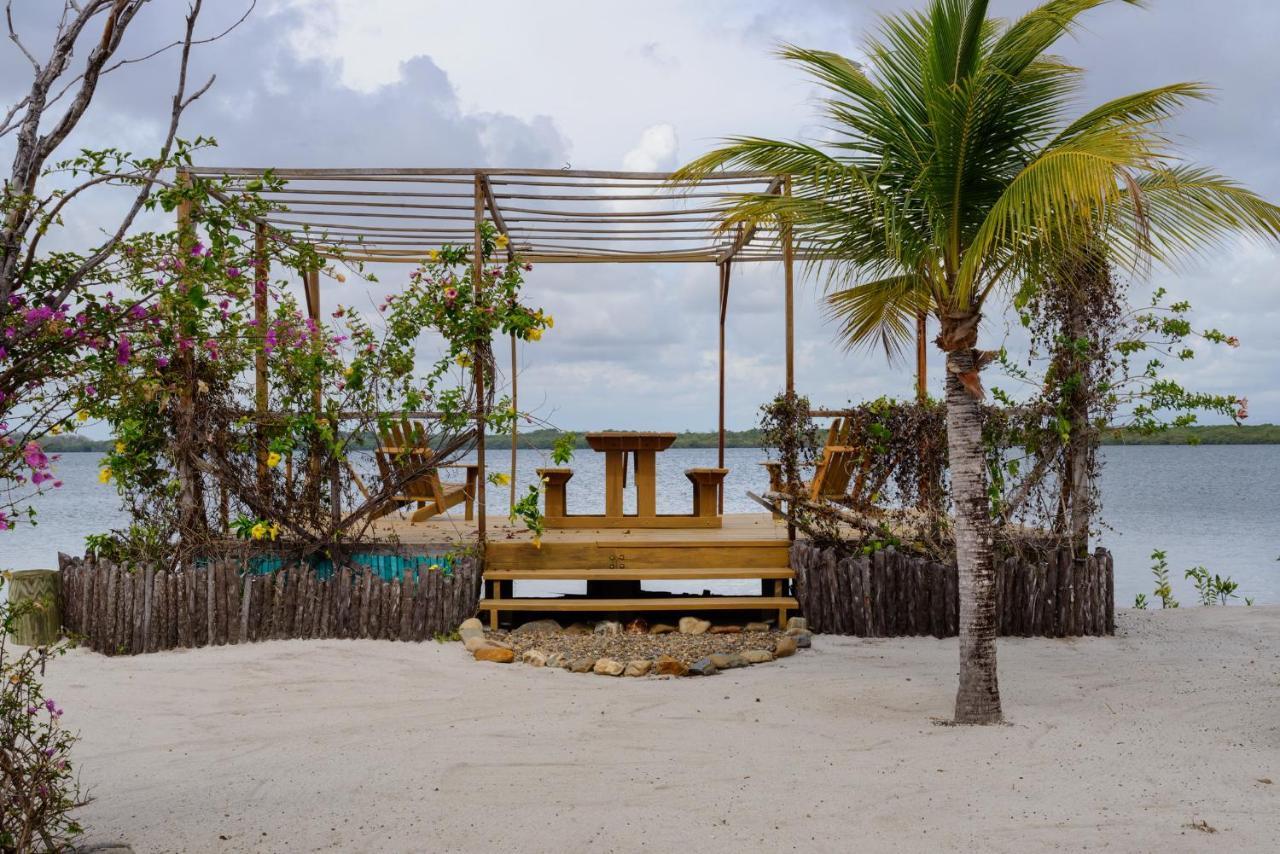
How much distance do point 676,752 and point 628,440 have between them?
383cm

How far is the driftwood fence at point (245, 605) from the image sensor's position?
7.46 meters

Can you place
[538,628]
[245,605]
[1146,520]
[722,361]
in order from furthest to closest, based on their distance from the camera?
1. [1146,520]
2. [722,361]
3. [538,628]
4. [245,605]

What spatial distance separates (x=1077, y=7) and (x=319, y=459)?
19.0ft

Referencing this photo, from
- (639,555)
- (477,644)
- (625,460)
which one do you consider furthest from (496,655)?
(625,460)

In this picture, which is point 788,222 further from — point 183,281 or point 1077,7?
point 183,281

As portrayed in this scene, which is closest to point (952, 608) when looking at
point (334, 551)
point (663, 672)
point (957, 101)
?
point (663, 672)

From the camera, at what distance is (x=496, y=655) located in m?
7.01

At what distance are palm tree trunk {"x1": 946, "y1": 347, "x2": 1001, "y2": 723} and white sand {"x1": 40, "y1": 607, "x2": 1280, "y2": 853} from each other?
224mm

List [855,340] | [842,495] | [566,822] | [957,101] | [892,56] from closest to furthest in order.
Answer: [566,822], [957,101], [892,56], [855,340], [842,495]

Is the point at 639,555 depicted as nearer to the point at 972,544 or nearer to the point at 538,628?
the point at 538,628

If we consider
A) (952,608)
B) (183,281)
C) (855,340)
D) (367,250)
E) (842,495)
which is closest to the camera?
(183,281)

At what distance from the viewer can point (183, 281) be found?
3508 millimetres

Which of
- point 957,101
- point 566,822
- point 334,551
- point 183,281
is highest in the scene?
point 957,101

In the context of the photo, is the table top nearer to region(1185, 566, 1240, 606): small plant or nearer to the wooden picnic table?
the wooden picnic table
